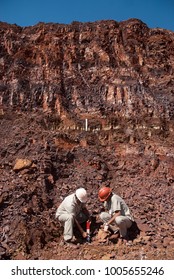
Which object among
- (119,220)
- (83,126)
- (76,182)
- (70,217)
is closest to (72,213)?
(70,217)

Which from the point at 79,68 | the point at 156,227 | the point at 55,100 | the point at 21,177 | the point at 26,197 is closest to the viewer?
the point at 156,227

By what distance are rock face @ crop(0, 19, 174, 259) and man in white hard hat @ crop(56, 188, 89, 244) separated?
1.47 ft

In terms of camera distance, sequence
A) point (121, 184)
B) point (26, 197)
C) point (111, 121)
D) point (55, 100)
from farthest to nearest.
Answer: point (55, 100) < point (111, 121) < point (121, 184) < point (26, 197)

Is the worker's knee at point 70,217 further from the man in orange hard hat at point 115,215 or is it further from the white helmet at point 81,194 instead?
the man in orange hard hat at point 115,215

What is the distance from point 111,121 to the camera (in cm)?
1770

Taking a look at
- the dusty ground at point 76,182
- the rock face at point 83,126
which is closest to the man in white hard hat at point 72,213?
the dusty ground at point 76,182

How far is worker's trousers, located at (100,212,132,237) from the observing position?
8.57 m

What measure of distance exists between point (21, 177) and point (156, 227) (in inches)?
165

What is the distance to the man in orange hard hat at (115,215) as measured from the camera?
8.63 metres

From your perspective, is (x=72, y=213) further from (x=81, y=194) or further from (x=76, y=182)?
(x=76, y=182)

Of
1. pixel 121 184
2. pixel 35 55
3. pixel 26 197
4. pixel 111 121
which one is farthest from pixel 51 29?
pixel 26 197

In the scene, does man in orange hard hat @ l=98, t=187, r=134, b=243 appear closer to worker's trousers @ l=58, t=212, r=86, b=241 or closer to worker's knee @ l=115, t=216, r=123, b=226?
worker's knee @ l=115, t=216, r=123, b=226

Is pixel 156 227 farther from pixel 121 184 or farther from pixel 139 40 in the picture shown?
pixel 139 40

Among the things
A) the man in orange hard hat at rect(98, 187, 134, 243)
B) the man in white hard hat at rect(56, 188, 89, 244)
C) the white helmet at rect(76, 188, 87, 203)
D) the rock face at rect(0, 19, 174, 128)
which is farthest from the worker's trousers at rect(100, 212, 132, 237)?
the rock face at rect(0, 19, 174, 128)
